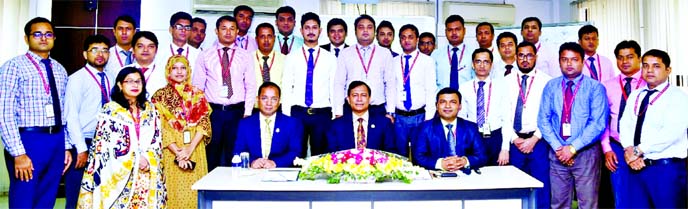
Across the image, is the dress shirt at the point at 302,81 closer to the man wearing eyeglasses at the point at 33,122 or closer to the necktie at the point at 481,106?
the necktie at the point at 481,106

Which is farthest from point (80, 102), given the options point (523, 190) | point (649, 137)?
point (649, 137)

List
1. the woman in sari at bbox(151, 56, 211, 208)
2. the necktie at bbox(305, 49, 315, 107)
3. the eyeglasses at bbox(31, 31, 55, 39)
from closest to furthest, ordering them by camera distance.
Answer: the eyeglasses at bbox(31, 31, 55, 39)
the woman in sari at bbox(151, 56, 211, 208)
the necktie at bbox(305, 49, 315, 107)

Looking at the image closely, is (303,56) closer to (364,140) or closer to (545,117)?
(364,140)

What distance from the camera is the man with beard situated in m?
3.73

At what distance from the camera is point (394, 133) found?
13.9 ft

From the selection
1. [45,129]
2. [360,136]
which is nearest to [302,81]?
[360,136]

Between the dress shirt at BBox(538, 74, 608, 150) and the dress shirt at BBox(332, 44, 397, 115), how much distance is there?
1257 mm

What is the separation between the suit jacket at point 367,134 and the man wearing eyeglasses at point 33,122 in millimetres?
1991

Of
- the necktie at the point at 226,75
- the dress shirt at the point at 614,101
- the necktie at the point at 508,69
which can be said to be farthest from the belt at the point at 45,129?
the dress shirt at the point at 614,101

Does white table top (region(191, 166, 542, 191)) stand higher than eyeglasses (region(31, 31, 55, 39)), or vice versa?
eyeglasses (region(31, 31, 55, 39))

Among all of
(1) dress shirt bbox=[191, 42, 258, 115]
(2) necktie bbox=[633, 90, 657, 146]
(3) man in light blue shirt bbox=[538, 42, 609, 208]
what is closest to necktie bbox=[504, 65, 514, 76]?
(3) man in light blue shirt bbox=[538, 42, 609, 208]

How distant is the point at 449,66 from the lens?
15.7 ft

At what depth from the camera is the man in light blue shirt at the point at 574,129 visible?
386cm

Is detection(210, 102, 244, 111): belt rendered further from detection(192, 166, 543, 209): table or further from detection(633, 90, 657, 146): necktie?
detection(633, 90, 657, 146): necktie
